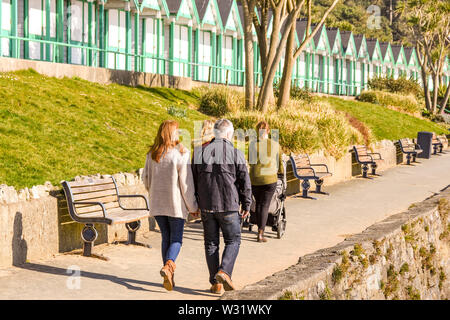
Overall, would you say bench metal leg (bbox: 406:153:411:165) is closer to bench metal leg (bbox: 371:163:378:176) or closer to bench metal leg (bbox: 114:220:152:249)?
bench metal leg (bbox: 371:163:378:176)

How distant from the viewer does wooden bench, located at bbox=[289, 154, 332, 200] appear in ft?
49.0

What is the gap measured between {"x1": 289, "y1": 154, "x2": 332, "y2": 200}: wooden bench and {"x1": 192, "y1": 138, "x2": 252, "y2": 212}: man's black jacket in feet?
25.7

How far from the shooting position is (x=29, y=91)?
15.0 meters

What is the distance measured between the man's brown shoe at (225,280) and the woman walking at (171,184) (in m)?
0.49

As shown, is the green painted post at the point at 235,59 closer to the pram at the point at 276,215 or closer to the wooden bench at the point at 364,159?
the wooden bench at the point at 364,159

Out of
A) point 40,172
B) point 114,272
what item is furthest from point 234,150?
point 40,172

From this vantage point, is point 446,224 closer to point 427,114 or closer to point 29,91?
point 29,91

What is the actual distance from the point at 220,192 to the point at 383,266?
158 inches

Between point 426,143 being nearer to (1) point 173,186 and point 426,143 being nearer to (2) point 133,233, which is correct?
(2) point 133,233

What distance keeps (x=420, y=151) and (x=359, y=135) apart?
4.60 metres

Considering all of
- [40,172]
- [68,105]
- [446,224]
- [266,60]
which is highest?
[266,60]

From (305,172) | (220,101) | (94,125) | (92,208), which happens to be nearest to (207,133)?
(92,208)

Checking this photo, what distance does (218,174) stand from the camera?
7117 mm
